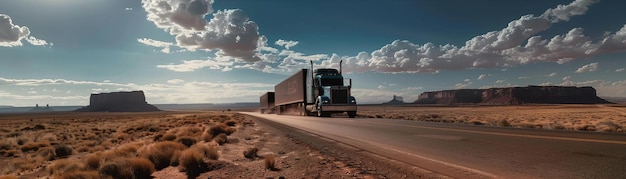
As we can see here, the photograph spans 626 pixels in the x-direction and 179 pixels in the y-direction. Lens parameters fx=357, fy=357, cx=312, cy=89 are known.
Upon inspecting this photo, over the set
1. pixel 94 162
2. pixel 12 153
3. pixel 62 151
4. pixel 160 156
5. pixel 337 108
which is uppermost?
pixel 337 108

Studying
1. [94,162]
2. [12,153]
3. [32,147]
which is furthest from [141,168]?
[32,147]

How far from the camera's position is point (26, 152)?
1766cm

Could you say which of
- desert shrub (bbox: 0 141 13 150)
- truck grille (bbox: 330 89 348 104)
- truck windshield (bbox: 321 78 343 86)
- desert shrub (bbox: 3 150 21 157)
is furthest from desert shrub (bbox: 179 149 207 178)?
truck windshield (bbox: 321 78 343 86)

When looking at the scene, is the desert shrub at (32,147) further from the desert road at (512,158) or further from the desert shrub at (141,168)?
the desert road at (512,158)

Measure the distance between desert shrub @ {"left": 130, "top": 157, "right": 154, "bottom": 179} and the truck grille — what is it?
2396 centimetres

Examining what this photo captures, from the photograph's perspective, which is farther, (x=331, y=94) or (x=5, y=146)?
(x=331, y=94)

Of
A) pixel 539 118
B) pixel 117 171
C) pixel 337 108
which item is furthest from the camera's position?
pixel 539 118

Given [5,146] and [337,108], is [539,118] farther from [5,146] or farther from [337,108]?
[5,146]

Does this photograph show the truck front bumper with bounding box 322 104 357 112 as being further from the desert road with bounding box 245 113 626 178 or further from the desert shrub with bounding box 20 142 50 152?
the desert road with bounding box 245 113 626 178

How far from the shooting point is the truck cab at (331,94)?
31.4m

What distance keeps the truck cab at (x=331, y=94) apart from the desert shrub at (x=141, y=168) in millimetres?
23600

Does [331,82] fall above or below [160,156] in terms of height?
above

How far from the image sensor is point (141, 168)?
793 cm

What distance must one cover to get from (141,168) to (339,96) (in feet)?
81.1
